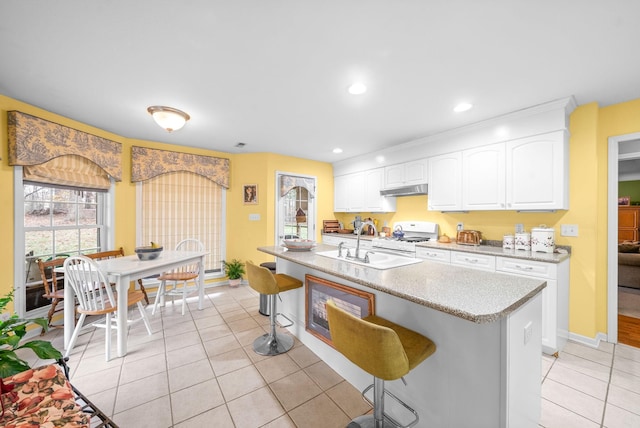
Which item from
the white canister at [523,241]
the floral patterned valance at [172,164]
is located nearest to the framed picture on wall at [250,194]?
the floral patterned valance at [172,164]

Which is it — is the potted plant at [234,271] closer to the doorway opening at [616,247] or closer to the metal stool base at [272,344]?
the metal stool base at [272,344]

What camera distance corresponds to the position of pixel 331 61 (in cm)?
188

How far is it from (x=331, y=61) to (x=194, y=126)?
218 cm

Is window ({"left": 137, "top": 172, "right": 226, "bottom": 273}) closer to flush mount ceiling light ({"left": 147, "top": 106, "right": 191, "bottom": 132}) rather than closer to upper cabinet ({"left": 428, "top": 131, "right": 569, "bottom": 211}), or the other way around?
flush mount ceiling light ({"left": 147, "top": 106, "right": 191, "bottom": 132})

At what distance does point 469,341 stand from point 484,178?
7.99 ft

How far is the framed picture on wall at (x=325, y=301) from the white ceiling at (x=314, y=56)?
1716mm

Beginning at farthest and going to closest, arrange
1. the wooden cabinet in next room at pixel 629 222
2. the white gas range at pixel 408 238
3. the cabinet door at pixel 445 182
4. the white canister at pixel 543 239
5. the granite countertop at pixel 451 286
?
the wooden cabinet in next room at pixel 629 222 < the white gas range at pixel 408 238 < the cabinet door at pixel 445 182 < the white canister at pixel 543 239 < the granite countertop at pixel 451 286

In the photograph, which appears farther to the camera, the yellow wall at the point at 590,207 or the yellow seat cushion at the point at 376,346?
the yellow wall at the point at 590,207

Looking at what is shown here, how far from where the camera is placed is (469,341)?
3.95 feet

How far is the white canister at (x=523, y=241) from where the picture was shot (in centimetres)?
277

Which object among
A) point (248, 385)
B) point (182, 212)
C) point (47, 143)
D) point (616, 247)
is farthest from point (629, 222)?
point (47, 143)

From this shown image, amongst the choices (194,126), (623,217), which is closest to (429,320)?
(194,126)

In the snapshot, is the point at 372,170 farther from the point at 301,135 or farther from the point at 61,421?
the point at 61,421

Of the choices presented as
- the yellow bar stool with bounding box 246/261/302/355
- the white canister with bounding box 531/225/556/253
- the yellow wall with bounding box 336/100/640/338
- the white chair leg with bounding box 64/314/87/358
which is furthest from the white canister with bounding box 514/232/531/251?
the white chair leg with bounding box 64/314/87/358
